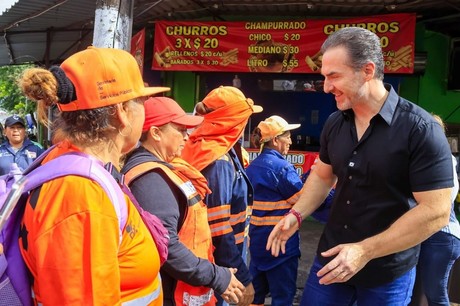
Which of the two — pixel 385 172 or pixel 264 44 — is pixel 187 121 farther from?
pixel 264 44

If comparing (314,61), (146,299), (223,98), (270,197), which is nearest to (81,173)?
(146,299)

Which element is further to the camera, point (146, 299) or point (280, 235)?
point (280, 235)

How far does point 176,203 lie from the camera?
2.11m

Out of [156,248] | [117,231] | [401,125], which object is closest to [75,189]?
[117,231]

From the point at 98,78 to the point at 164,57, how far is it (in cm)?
735

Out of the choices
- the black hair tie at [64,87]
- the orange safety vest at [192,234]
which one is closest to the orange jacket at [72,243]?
the black hair tie at [64,87]

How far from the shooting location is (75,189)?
4.05 feet

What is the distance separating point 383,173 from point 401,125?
25 centimetres

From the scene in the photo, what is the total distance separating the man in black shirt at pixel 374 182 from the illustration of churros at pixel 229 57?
19.5 feet

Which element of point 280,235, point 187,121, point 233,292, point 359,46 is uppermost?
point 359,46

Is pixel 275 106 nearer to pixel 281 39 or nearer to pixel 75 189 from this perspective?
pixel 281 39

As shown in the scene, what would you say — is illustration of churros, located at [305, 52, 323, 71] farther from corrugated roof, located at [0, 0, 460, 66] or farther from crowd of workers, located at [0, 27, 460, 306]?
crowd of workers, located at [0, 27, 460, 306]

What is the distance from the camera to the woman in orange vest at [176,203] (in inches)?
81.2

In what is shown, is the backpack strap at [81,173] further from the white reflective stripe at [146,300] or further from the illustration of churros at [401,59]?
the illustration of churros at [401,59]
